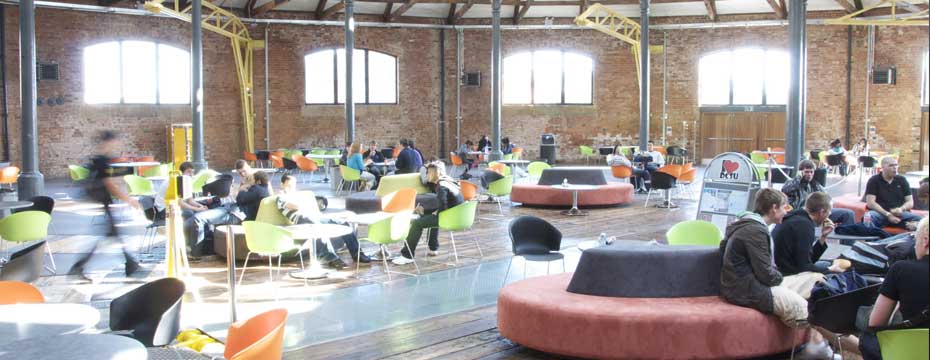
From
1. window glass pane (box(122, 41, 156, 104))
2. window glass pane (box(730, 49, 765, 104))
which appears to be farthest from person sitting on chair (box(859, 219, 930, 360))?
window glass pane (box(730, 49, 765, 104))

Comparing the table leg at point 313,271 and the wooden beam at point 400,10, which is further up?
the wooden beam at point 400,10

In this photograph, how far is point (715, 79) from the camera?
2286 cm

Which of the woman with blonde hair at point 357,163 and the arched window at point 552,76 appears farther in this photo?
the arched window at point 552,76

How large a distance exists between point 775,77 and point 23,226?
18.8m

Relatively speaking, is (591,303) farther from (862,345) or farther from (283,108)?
(283,108)

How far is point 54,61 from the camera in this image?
59.3 feet

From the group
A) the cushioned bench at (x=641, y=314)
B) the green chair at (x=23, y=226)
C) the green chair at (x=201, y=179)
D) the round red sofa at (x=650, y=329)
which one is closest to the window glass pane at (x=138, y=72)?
the green chair at (x=201, y=179)

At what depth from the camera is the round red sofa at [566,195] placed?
518 inches

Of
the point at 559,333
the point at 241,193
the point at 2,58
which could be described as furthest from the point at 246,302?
the point at 2,58

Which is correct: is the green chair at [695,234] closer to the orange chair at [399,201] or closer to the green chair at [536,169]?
the orange chair at [399,201]

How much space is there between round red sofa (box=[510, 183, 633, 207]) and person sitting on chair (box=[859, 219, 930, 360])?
9146mm

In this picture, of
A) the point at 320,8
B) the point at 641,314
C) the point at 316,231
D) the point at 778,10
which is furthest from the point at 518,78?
the point at 641,314

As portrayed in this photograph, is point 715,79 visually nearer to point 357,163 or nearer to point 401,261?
point 357,163

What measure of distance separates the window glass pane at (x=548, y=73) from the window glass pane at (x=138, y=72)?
32.0ft
